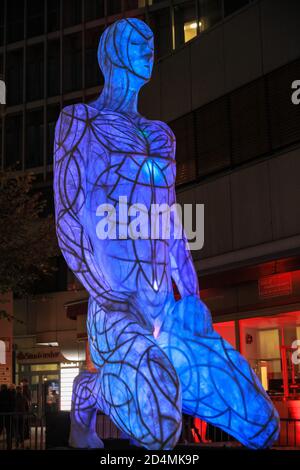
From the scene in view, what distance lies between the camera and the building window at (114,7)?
32266mm

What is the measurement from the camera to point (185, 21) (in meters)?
28.1

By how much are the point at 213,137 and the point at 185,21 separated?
12.6 m

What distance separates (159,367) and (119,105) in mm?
3223

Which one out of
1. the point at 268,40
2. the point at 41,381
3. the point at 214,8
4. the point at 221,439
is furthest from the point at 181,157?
the point at 41,381

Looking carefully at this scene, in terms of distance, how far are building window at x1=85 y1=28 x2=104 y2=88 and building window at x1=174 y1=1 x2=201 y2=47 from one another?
5454mm

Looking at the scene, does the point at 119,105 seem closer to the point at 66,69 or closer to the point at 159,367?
the point at 159,367

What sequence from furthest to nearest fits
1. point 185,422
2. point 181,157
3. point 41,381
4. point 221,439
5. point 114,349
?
point 41,381 → point 181,157 → point 185,422 → point 221,439 → point 114,349

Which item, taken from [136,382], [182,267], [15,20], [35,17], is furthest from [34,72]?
[136,382]

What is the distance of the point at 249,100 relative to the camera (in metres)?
16.1

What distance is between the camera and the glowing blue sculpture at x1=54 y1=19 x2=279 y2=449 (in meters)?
6.43

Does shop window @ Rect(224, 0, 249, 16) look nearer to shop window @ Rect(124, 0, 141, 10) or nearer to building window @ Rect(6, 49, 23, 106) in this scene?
shop window @ Rect(124, 0, 141, 10)

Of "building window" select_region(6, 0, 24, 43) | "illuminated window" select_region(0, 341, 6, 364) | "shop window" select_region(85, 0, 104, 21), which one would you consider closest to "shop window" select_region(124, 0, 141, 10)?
"shop window" select_region(85, 0, 104, 21)

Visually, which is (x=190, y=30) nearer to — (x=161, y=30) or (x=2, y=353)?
(x=161, y=30)

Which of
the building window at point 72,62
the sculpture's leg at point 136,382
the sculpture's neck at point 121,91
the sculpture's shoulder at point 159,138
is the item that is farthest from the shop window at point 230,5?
the building window at point 72,62
